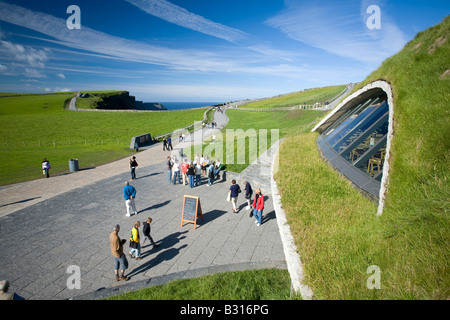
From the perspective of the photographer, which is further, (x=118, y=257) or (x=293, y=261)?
(x=118, y=257)

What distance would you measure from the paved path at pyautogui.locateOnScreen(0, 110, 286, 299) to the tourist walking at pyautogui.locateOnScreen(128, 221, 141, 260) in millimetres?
212

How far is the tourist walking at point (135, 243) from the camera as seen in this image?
24.8 ft

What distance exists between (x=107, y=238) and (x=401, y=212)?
1012 cm

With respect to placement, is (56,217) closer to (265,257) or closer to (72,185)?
(72,185)

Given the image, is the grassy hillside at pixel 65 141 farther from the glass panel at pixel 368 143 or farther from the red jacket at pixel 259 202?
the glass panel at pixel 368 143

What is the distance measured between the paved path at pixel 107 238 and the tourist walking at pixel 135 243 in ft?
0.69

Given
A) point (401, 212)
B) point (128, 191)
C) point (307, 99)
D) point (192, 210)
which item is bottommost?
point (192, 210)

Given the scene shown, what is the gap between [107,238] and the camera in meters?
8.93

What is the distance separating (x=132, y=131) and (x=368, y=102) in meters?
41.6

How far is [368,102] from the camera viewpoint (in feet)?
39.1

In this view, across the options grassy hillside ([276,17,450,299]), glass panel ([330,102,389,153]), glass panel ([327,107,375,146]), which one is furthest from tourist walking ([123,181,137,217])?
glass panel ([327,107,375,146])
